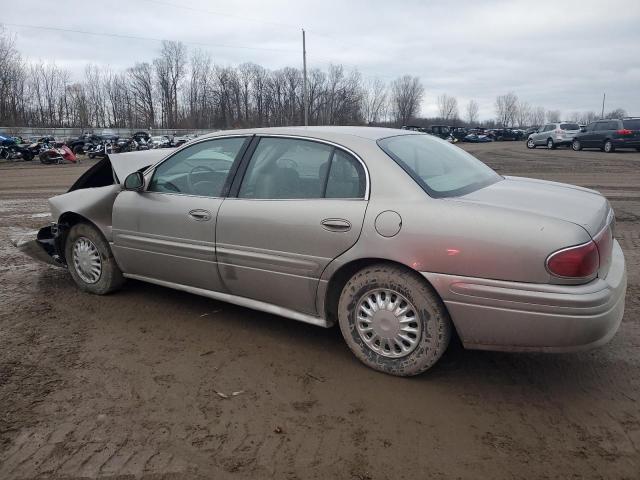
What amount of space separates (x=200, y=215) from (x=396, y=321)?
1.73 m

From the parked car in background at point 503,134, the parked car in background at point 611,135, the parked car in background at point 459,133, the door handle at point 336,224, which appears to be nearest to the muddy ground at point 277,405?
the door handle at point 336,224

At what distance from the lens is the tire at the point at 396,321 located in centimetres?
306

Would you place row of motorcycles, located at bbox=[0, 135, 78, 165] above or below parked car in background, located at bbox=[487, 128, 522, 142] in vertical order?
below

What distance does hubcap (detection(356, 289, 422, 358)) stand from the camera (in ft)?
10.4

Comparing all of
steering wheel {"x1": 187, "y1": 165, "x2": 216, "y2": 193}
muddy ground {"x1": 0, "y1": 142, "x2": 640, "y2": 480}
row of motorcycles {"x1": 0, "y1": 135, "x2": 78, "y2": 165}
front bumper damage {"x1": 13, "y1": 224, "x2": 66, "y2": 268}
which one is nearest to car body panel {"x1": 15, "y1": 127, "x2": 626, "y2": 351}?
steering wheel {"x1": 187, "y1": 165, "x2": 216, "y2": 193}

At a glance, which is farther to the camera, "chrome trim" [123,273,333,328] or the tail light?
"chrome trim" [123,273,333,328]

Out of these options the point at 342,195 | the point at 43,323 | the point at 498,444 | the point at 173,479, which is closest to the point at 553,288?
the point at 498,444

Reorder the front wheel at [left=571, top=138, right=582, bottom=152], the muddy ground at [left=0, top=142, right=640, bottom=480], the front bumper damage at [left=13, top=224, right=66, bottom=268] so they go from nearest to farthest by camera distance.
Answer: the muddy ground at [left=0, top=142, right=640, bottom=480], the front bumper damage at [left=13, top=224, right=66, bottom=268], the front wheel at [left=571, top=138, right=582, bottom=152]

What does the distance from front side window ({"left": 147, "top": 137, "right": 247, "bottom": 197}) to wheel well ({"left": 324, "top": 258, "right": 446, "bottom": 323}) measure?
120 cm

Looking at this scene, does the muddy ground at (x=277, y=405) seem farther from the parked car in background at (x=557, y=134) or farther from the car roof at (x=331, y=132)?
the parked car in background at (x=557, y=134)

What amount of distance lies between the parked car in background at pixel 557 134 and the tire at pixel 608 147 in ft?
11.2

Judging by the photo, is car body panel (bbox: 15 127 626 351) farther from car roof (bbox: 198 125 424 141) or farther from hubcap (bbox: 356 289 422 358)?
hubcap (bbox: 356 289 422 358)

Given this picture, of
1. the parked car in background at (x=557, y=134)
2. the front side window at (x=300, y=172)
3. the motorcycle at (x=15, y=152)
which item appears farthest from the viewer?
the parked car in background at (x=557, y=134)

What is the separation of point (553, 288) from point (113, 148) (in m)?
31.3
